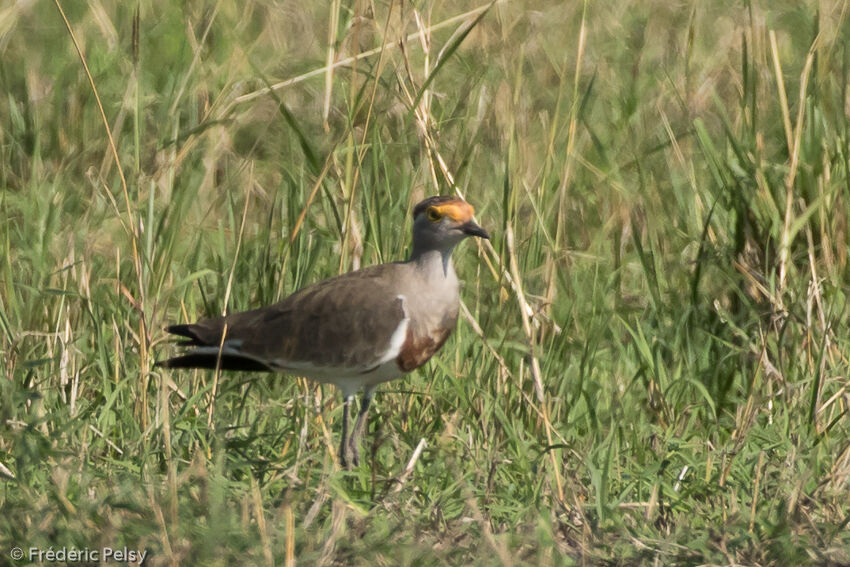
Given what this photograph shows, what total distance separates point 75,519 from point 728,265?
116 inches

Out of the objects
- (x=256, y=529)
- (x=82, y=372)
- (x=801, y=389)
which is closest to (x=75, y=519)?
(x=256, y=529)

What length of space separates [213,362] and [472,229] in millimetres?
999

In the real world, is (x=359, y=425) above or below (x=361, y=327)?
below

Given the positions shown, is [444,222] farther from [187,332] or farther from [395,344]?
[187,332]

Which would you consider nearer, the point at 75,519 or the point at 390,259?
the point at 75,519

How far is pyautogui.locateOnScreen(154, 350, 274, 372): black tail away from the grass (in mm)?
108

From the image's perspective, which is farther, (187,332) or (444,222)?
(187,332)

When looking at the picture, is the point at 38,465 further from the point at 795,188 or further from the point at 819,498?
the point at 795,188

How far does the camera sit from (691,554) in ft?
12.4

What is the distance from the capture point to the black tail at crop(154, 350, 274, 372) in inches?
190

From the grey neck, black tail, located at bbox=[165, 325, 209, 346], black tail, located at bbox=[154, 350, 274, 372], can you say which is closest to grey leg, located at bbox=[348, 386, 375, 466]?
black tail, located at bbox=[154, 350, 274, 372]

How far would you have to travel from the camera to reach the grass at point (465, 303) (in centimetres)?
396

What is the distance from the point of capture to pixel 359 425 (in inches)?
194

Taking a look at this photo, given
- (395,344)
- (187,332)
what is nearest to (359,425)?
(395,344)
